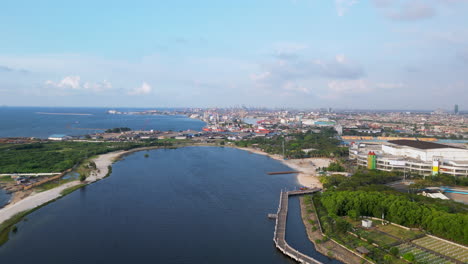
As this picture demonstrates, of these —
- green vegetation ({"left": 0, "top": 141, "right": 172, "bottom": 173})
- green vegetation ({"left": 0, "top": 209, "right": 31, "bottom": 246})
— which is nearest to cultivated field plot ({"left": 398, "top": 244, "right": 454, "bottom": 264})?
green vegetation ({"left": 0, "top": 209, "right": 31, "bottom": 246})

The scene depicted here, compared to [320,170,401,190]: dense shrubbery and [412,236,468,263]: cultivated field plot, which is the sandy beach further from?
[412,236,468,263]: cultivated field plot

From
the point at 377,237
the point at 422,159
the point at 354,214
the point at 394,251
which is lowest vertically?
the point at 377,237

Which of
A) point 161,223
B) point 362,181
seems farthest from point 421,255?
point 161,223

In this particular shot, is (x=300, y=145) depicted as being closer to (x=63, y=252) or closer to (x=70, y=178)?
(x=70, y=178)

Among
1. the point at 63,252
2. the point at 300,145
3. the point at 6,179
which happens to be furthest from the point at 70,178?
the point at 300,145

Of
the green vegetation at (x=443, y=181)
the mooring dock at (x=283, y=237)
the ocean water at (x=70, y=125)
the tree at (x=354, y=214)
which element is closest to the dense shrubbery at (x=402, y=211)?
the tree at (x=354, y=214)

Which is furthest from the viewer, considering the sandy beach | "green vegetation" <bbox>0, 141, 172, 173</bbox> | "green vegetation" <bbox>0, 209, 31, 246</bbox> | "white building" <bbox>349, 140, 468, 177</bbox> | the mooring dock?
"green vegetation" <bbox>0, 141, 172, 173</bbox>

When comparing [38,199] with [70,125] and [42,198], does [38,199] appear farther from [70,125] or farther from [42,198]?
[70,125]
